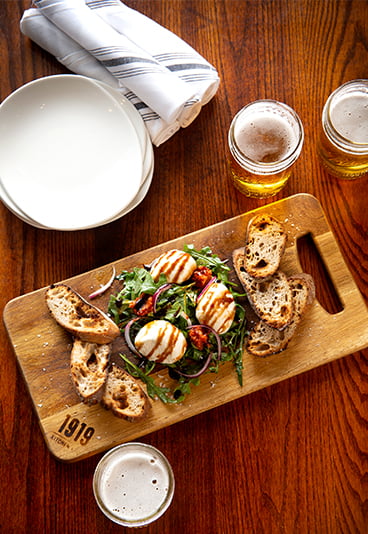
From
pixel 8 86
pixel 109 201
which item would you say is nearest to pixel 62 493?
pixel 109 201

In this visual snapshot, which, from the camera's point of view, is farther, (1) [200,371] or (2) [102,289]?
(2) [102,289]

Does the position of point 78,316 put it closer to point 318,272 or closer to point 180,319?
point 180,319

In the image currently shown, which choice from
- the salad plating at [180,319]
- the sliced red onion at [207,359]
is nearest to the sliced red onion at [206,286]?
the salad plating at [180,319]

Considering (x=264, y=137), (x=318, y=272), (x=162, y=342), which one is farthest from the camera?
(x=318, y=272)

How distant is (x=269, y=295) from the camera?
237 centimetres

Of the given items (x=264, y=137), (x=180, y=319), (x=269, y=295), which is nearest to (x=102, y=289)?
A: (x=180, y=319)

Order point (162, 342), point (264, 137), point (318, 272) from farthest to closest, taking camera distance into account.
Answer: point (318, 272) < point (264, 137) < point (162, 342)

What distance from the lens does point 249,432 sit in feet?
8.02

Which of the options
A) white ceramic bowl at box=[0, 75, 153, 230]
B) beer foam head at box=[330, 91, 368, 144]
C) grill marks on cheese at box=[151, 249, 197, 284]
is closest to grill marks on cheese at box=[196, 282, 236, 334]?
grill marks on cheese at box=[151, 249, 197, 284]

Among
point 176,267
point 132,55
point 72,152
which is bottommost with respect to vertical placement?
point 176,267

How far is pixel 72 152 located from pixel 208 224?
0.63 metres

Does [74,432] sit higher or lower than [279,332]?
lower

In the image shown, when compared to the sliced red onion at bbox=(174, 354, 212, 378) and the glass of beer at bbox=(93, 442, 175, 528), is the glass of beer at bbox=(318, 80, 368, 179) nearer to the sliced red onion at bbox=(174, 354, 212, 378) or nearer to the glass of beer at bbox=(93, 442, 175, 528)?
the sliced red onion at bbox=(174, 354, 212, 378)

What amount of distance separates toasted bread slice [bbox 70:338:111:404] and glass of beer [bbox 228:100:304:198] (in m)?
0.90
